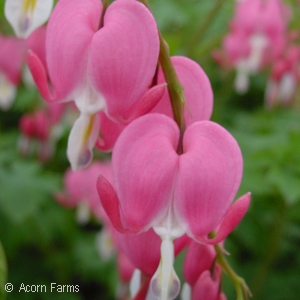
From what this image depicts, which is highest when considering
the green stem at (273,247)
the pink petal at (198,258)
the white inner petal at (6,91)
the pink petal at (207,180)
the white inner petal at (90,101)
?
the white inner petal at (90,101)

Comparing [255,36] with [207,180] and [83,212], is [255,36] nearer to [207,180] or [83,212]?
[83,212]

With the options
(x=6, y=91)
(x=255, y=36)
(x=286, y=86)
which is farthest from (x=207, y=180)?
(x=255, y=36)

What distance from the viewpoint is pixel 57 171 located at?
2.04 metres

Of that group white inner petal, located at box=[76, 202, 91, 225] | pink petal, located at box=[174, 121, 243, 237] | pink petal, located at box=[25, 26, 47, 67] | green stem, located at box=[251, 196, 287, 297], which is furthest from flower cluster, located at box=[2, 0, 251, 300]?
pink petal, located at box=[25, 26, 47, 67]

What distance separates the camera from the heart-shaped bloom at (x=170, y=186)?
1.80ft

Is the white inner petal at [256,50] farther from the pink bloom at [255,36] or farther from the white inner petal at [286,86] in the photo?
the white inner petal at [286,86]

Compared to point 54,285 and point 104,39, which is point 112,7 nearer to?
point 104,39

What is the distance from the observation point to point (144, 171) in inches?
21.6

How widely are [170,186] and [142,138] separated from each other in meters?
0.06

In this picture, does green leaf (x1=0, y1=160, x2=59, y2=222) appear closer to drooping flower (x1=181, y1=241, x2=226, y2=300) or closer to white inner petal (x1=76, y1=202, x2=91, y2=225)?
white inner petal (x1=76, y1=202, x2=91, y2=225)

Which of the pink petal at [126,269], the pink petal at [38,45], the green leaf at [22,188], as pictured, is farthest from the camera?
the pink petal at [38,45]

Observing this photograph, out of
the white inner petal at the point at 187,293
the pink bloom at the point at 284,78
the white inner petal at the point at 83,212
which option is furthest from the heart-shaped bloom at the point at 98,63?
the pink bloom at the point at 284,78

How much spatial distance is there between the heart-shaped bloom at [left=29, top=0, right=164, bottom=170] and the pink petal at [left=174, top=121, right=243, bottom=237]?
0.07 metres

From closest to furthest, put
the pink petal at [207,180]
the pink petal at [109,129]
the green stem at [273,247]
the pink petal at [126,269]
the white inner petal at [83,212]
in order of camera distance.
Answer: the pink petal at [207,180] → the pink petal at [109,129] → the pink petal at [126,269] → the green stem at [273,247] → the white inner petal at [83,212]
